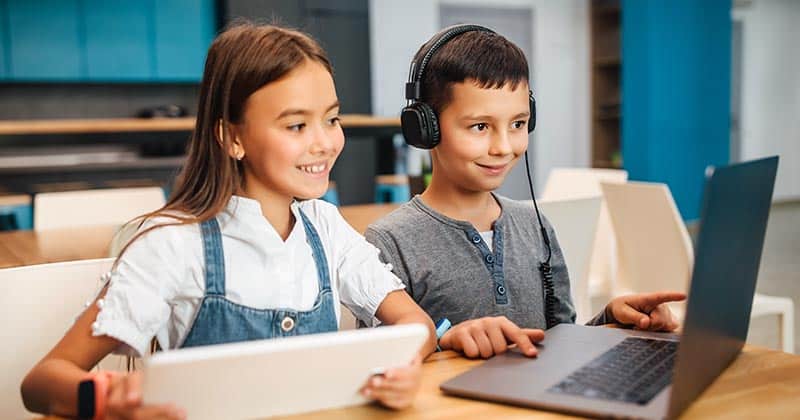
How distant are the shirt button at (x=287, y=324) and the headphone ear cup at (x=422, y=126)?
1.37 feet

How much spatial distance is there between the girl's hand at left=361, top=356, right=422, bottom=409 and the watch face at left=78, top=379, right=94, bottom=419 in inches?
10.4

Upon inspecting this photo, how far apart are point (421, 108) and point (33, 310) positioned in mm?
662

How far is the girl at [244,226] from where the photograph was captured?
3.16 ft

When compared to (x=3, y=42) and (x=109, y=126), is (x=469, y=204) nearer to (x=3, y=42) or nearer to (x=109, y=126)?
(x=109, y=126)

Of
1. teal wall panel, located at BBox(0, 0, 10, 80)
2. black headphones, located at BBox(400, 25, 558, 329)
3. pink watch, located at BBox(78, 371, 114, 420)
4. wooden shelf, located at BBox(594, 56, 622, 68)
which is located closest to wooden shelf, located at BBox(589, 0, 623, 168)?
wooden shelf, located at BBox(594, 56, 622, 68)

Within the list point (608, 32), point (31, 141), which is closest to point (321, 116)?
point (31, 141)

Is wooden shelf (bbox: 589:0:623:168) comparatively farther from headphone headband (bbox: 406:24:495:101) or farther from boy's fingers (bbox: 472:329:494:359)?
boy's fingers (bbox: 472:329:494:359)

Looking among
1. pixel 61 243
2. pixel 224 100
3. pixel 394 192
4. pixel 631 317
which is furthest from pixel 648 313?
pixel 394 192

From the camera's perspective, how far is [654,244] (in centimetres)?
250

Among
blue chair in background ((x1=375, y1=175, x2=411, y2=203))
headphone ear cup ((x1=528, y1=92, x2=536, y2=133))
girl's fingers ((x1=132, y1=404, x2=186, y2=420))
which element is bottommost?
blue chair in background ((x1=375, y1=175, x2=411, y2=203))

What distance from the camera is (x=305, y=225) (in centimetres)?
112

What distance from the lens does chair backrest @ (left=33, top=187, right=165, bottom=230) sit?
2.92m

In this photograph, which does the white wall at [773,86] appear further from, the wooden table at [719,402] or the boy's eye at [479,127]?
the wooden table at [719,402]

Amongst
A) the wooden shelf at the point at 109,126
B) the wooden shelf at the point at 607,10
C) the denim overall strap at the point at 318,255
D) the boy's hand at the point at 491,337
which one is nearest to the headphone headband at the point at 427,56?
the denim overall strap at the point at 318,255
